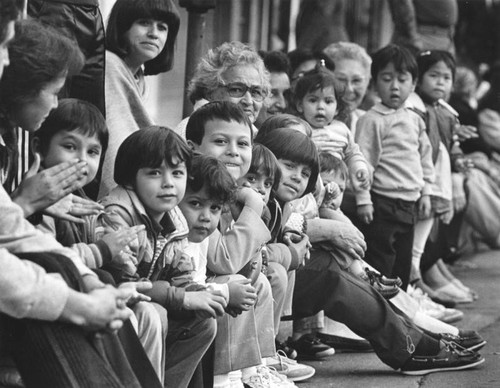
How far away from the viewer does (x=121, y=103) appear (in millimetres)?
5664

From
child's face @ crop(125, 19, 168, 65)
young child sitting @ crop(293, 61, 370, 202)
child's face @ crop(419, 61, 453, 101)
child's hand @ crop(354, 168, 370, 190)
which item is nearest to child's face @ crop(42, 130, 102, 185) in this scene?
child's face @ crop(125, 19, 168, 65)

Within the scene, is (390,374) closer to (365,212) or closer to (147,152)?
(365,212)

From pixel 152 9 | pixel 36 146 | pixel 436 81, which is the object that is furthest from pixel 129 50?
pixel 436 81

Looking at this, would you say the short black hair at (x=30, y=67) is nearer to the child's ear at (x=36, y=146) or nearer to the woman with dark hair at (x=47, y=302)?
the woman with dark hair at (x=47, y=302)

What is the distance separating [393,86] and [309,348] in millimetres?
1977

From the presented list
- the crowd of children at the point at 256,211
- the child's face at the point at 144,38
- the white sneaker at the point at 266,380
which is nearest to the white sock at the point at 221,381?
the crowd of children at the point at 256,211

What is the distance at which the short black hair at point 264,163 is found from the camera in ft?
17.8

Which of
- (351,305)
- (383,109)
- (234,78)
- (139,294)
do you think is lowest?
(351,305)

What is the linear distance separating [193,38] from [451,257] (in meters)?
4.13

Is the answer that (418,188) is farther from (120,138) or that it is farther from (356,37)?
(356,37)

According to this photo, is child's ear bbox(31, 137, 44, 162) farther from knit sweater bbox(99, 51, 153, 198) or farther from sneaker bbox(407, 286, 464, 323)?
sneaker bbox(407, 286, 464, 323)

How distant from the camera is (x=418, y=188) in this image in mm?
7715

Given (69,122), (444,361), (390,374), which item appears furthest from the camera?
(444,361)

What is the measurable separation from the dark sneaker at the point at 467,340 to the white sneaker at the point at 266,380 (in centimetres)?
126
